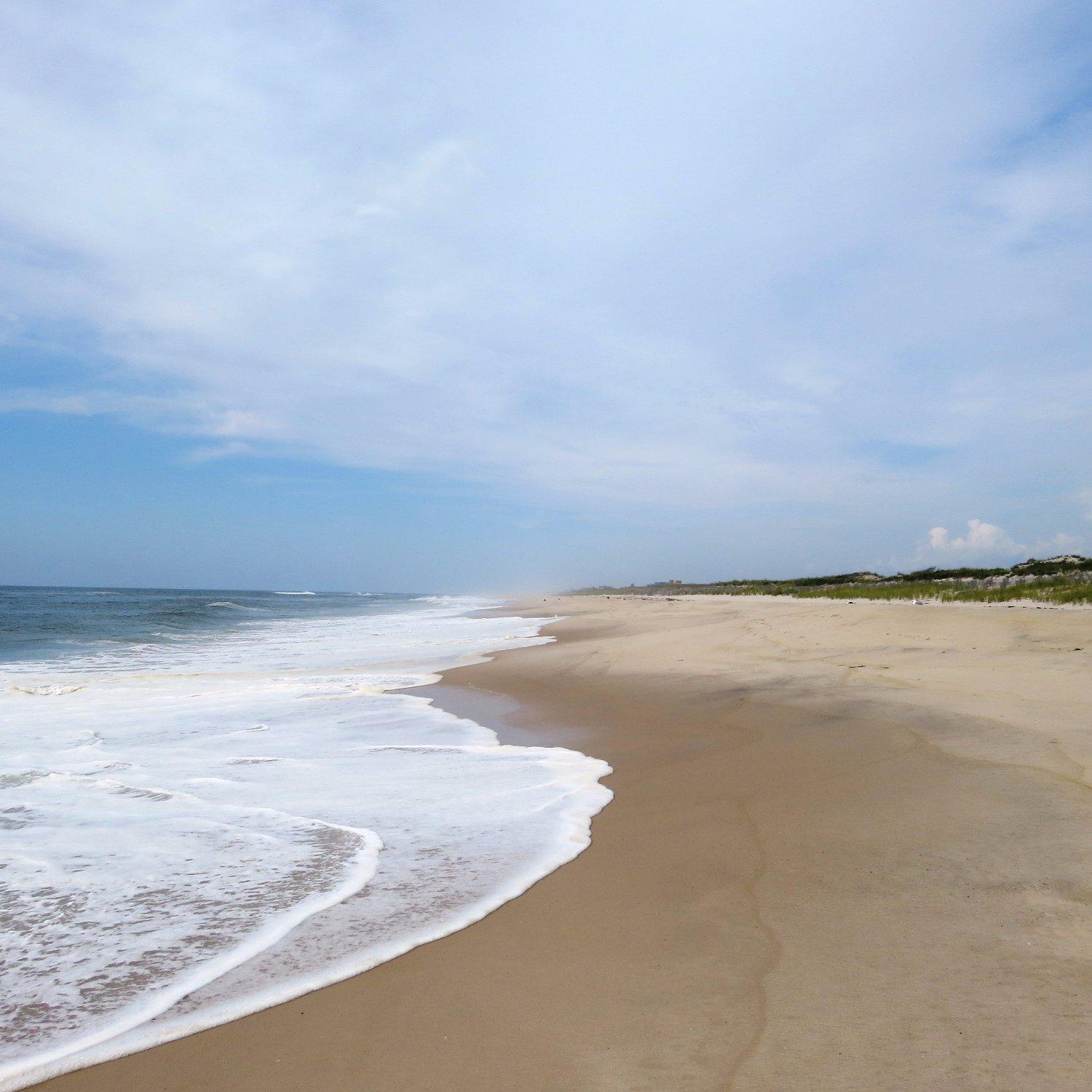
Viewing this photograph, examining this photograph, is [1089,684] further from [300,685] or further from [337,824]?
[300,685]

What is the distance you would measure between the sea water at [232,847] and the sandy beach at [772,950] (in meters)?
0.27

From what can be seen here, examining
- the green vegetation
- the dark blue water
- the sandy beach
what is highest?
the green vegetation

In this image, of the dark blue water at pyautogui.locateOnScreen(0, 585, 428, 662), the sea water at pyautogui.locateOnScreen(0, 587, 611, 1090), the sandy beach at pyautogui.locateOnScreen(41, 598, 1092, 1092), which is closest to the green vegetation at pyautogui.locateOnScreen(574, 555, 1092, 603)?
the sandy beach at pyautogui.locateOnScreen(41, 598, 1092, 1092)

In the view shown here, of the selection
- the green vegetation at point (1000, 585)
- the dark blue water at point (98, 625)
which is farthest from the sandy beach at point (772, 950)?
the dark blue water at point (98, 625)

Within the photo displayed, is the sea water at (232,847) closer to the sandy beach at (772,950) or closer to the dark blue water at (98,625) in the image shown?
the sandy beach at (772,950)

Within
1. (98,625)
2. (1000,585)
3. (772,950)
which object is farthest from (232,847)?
(98,625)

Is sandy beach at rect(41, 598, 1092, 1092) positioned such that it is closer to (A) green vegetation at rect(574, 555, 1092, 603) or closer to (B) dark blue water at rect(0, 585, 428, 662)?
(A) green vegetation at rect(574, 555, 1092, 603)

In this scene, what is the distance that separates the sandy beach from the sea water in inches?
10.6

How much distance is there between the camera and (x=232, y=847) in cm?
421

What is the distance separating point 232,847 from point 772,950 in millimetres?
3100

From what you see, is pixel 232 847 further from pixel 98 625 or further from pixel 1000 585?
pixel 98 625

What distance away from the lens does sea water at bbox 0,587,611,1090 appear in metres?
2.72

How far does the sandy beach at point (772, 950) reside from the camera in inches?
84.6

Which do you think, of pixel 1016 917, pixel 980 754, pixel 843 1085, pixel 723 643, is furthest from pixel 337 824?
pixel 723 643
